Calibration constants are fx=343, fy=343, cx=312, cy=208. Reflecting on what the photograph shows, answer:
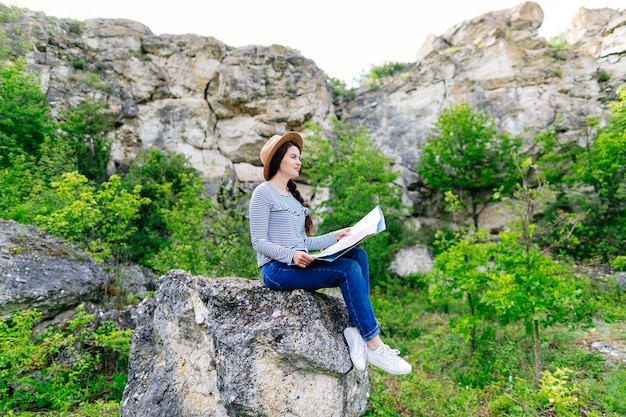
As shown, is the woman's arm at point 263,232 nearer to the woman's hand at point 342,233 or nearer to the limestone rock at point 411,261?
the woman's hand at point 342,233

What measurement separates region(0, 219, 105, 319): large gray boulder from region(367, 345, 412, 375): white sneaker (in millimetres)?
4640

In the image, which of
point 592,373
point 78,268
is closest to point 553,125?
point 592,373

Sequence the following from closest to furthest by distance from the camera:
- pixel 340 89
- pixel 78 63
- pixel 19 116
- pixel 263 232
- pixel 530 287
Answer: pixel 263 232 < pixel 530 287 < pixel 19 116 < pixel 78 63 < pixel 340 89

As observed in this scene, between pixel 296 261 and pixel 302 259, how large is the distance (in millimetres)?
56

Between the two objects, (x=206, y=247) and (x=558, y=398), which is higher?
(x=206, y=247)

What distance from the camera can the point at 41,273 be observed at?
16.3 feet

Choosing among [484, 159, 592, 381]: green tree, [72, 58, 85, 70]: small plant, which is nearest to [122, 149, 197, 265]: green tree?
[72, 58, 85, 70]: small plant

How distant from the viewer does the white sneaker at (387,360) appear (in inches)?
110

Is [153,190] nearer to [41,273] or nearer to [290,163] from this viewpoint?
[41,273]

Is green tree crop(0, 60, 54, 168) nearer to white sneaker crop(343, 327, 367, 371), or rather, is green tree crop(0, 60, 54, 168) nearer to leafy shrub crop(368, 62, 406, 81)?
white sneaker crop(343, 327, 367, 371)

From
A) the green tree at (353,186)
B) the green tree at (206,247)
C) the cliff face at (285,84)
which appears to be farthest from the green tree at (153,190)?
the green tree at (353,186)

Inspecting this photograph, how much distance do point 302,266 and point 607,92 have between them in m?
19.6

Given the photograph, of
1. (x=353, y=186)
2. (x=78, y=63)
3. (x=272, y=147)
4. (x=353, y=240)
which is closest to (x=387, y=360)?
(x=353, y=240)

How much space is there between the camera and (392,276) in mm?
12875
